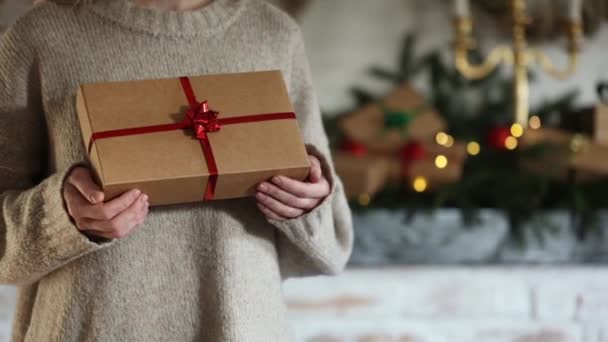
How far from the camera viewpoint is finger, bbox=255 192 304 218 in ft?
2.64

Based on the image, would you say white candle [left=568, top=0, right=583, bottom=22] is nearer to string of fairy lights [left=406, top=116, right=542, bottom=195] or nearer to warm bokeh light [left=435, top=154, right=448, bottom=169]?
string of fairy lights [left=406, top=116, right=542, bottom=195]

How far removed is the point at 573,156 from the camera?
170 cm

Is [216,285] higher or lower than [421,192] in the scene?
higher

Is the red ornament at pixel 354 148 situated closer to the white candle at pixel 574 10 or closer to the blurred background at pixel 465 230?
the blurred background at pixel 465 230

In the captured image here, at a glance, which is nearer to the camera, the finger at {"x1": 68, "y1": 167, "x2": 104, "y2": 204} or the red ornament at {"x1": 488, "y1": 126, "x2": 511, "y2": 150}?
the finger at {"x1": 68, "y1": 167, "x2": 104, "y2": 204}

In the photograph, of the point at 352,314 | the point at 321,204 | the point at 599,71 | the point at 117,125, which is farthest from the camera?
the point at 599,71

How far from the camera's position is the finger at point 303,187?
31.0 inches

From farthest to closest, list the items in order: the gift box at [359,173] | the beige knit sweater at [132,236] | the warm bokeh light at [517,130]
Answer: the warm bokeh light at [517,130] → the gift box at [359,173] → the beige knit sweater at [132,236]

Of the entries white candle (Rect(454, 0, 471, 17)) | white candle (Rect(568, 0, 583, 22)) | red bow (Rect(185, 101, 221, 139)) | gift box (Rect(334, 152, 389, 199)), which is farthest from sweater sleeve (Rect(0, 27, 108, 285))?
white candle (Rect(568, 0, 583, 22))

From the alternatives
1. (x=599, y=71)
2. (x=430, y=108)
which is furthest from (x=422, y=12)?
(x=599, y=71)

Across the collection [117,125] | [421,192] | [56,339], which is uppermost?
[117,125]

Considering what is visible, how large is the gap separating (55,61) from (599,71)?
56.8 inches

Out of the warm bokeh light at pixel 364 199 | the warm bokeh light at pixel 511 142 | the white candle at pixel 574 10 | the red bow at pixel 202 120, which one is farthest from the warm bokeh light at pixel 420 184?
the red bow at pixel 202 120

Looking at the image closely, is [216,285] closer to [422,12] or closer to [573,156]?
[573,156]
